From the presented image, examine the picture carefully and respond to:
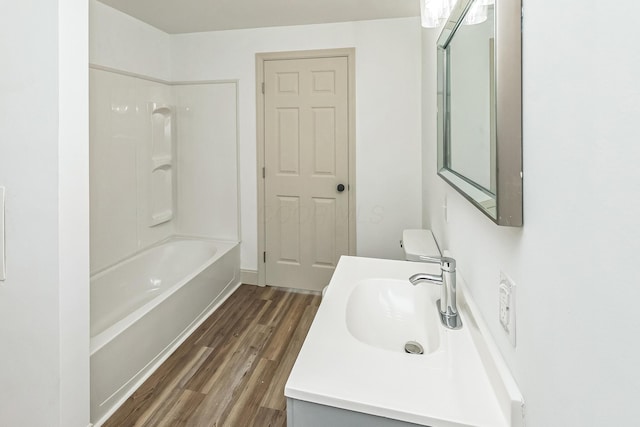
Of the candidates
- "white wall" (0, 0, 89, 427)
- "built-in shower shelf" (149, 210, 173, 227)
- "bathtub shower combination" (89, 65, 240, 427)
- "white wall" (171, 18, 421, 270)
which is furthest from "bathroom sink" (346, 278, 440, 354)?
"built-in shower shelf" (149, 210, 173, 227)

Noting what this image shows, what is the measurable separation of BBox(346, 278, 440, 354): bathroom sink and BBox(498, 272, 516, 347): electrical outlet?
335 millimetres

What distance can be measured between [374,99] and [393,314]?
2.11 metres

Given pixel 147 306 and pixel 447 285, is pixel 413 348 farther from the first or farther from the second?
pixel 147 306

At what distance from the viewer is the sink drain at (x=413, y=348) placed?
3.75ft

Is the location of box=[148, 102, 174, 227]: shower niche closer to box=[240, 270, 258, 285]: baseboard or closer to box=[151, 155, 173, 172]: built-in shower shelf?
box=[151, 155, 173, 172]: built-in shower shelf

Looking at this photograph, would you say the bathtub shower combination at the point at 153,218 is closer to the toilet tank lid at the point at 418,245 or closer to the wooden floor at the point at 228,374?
the wooden floor at the point at 228,374

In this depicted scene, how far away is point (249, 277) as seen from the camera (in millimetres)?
3381

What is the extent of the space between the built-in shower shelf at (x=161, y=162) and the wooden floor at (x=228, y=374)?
142 cm

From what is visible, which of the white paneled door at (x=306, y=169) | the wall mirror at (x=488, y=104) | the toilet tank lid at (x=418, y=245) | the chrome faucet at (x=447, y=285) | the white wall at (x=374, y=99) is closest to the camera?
the wall mirror at (x=488, y=104)

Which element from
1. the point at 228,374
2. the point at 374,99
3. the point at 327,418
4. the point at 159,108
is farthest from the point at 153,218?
the point at 327,418

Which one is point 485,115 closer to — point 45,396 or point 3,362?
point 45,396

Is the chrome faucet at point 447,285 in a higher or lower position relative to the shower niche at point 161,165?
lower

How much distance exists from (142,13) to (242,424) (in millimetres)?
2978

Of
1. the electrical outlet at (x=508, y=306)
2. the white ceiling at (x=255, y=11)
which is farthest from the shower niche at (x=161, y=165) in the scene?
the electrical outlet at (x=508, y=306)
